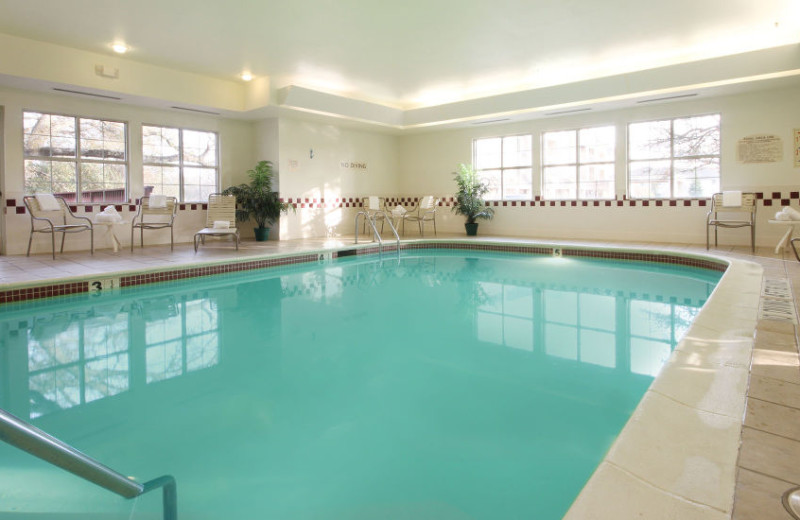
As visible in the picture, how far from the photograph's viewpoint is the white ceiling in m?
5.11

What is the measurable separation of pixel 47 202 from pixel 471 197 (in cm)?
651

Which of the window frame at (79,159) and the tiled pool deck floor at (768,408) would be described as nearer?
the tiled pool deck floor at (768,408)

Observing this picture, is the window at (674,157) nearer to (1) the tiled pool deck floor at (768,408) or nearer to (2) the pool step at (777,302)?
(1) the tiled pool deck floor at (768,408)

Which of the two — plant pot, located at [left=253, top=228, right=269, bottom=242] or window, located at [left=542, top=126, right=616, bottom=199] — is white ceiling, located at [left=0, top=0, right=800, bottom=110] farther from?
plant pot, located at [left=253, top=228, right=269, bottom=242]

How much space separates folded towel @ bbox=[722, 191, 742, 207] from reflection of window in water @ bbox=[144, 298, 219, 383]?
6.63m

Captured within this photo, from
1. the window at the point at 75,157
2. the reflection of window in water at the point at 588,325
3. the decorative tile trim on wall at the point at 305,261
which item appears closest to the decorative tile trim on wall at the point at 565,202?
the decorative tile trim on wall at the point at 305,261

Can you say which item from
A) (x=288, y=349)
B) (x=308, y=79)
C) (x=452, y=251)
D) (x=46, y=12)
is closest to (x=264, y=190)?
(x=308, y=79)

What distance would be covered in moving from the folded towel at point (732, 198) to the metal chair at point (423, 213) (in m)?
4.64

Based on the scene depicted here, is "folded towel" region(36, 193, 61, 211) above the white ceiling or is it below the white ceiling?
below

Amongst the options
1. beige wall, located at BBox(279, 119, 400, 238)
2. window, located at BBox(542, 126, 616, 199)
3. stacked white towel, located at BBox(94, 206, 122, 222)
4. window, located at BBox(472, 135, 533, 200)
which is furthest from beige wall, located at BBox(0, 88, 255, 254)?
window, located at BBox(542, 126, 616, 199)

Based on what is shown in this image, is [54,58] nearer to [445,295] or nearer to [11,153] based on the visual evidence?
[11,153]

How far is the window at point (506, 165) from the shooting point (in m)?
9.56

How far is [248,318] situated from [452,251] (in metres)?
4.99

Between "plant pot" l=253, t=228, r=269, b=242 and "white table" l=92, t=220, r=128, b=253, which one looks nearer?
"white table" l=92, t=220, r=128, b=253
